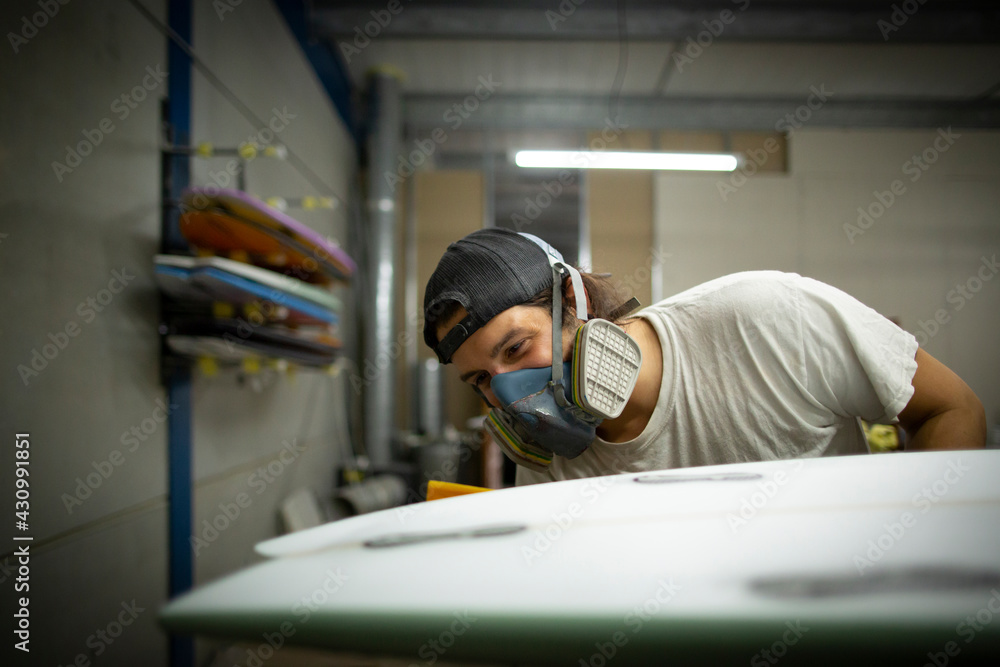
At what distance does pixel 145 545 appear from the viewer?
139 cm

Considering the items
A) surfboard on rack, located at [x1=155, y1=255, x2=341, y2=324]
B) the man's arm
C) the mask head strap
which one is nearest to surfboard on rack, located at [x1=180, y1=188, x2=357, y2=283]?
surfboard on rack, located at [x1=155, y1=255, x2=341, y2=324]

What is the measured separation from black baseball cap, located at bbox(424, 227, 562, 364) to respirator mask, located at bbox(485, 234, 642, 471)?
0.23 ft

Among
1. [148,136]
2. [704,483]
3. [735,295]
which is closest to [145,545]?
[148,136]

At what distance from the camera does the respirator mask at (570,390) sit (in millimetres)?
868

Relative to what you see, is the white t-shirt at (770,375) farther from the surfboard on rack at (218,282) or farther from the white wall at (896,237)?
the surfboard on rack at (218,282)

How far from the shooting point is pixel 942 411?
817mm

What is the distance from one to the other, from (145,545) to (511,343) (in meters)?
1.33

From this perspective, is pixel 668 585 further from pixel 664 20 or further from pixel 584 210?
pixel 584 210

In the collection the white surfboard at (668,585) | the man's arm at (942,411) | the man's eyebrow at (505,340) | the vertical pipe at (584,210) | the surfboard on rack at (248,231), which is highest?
the vertical pipe at (584,210)

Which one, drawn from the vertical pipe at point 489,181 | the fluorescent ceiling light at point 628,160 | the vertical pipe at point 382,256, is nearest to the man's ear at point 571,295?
the fluorescent ceiling light at point 628,160

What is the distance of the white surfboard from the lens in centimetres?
44

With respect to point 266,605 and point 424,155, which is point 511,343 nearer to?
point 266,605

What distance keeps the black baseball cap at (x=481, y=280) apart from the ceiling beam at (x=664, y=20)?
8.44ft

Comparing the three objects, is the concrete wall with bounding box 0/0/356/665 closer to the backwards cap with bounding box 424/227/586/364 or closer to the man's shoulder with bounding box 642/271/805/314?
the backwards cap with bounding box 424/227/586/364
